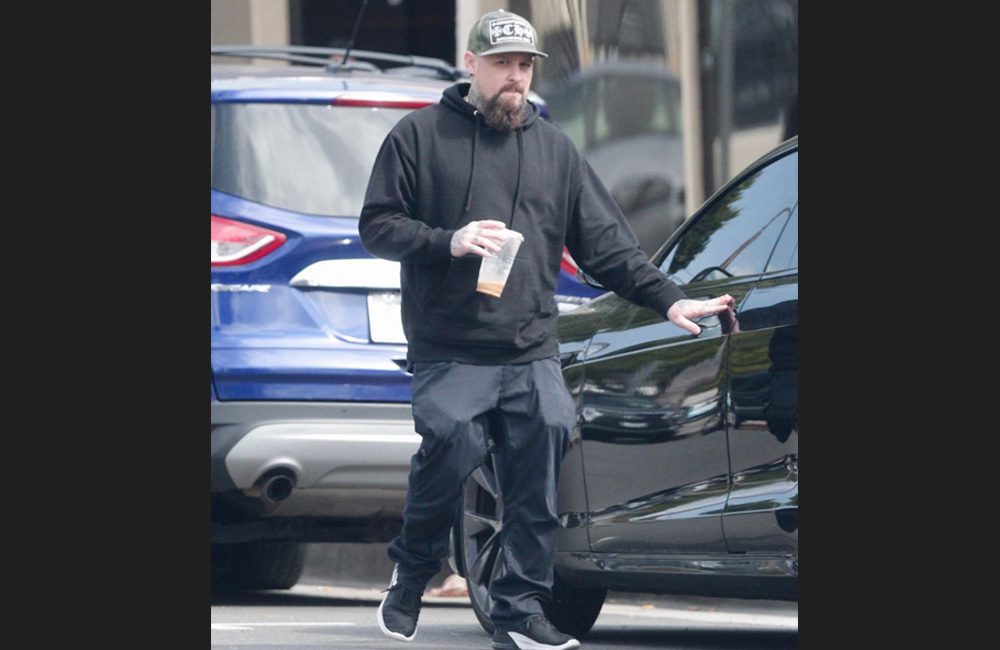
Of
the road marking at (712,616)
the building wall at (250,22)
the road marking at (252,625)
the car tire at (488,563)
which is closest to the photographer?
the car tire at (488,563)

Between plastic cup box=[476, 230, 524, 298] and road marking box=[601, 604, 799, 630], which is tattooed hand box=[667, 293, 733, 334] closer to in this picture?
plastic cup box=[476, 230, 524, 298]

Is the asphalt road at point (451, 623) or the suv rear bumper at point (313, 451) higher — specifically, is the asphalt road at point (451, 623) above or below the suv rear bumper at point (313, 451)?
below

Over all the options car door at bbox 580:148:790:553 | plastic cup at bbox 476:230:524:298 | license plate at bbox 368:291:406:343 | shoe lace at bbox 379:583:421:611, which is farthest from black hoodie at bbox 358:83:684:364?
license plate at bbox 368:291:406:343

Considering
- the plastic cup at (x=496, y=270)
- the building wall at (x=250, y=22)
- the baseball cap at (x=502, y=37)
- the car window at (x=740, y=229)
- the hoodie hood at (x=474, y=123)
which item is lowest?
the plastic cup at (x=496, y=270)

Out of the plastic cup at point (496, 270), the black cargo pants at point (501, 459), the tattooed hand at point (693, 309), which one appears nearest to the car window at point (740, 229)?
the tattooed hand at point (693, 309)

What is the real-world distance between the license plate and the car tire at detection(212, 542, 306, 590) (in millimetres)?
1966

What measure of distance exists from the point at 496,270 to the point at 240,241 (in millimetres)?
2087

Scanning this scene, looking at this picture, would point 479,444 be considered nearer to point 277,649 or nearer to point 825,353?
point 277,649

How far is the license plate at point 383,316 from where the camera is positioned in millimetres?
7656

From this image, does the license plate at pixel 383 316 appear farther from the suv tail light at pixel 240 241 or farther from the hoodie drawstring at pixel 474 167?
the hoodie drawstring at pixel 474 167

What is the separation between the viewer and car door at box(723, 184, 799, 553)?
18.5 ft

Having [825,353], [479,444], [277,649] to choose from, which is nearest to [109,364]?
[825,353]

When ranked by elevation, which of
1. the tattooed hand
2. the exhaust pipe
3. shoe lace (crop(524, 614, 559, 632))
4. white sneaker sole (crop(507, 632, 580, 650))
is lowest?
white sneaker sole (crop(507, 632, 580, 650))

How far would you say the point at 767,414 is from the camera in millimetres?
5707
